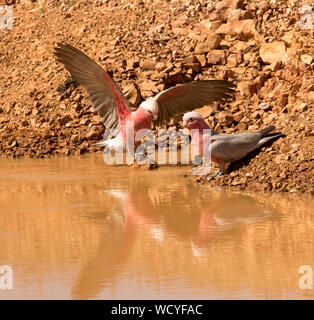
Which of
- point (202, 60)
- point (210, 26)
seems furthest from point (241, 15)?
point (202, 60)

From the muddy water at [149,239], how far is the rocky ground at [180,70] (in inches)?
40.4

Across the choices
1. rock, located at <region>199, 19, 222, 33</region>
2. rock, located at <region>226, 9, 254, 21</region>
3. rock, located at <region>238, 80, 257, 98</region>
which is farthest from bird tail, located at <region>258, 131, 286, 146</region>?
rock, located at <region>199, 19, 222, 33</region>

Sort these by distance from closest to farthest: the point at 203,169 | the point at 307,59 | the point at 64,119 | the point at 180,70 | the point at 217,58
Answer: the point at 203,169, the point at 307,59, the point at 180,70, the point at 217,58, the point at 64,119

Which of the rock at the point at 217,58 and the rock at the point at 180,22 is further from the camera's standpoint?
the rock at the point at 180,22

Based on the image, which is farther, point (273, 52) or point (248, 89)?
point (273, 52)

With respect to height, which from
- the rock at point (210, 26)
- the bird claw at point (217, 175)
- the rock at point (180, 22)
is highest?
the rock at point (180, 22)

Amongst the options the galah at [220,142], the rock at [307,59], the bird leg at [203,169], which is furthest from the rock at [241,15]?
the galah at [220,142]

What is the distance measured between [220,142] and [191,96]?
190cm

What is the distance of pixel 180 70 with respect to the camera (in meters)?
13.3

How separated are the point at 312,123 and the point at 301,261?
402 centimetres

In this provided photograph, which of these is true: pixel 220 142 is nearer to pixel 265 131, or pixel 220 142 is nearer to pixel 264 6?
pixel 265 131

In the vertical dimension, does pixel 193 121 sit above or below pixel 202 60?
below

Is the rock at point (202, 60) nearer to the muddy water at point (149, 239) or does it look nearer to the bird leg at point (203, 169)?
the bird leg at point (203, 169)

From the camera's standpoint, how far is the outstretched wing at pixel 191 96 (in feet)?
35.7
